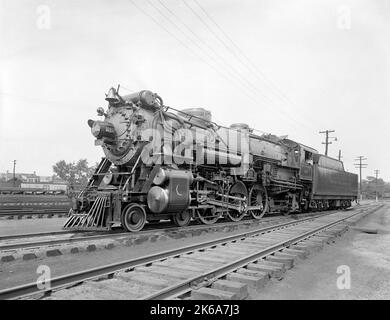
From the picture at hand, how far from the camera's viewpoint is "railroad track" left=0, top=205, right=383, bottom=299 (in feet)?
14.2

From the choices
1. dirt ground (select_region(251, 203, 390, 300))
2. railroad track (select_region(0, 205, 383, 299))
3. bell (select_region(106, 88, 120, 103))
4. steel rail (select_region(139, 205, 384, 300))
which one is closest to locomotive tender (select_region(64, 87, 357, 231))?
bell (select_region(106, 88, 120, 103))

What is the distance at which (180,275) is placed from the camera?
526 cm

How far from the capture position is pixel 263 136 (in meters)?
16.9

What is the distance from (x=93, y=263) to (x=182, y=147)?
211 inches

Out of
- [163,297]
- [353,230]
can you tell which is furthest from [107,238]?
[353,230]

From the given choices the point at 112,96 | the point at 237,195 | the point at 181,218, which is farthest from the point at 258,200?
the point at 112,96

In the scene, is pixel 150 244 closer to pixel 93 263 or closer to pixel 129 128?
pixel 93 263

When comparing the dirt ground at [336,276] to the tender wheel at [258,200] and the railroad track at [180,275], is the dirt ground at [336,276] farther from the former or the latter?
the tender wheel at [258,200]

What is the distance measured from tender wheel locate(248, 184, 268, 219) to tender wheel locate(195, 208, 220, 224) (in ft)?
8.89

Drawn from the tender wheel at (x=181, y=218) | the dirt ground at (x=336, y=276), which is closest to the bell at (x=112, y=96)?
the tender wheel at (x=181, y=218)

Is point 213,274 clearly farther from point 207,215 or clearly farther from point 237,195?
point 237,195

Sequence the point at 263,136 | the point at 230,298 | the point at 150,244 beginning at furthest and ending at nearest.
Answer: the point at 263,136, the point at 150,244, the point at 230,298

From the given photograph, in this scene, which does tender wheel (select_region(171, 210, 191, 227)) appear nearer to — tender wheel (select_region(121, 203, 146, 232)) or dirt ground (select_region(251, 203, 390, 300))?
tender wheel (select_region(121, 203, 146, 232))

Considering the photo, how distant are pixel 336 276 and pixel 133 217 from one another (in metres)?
5.68
